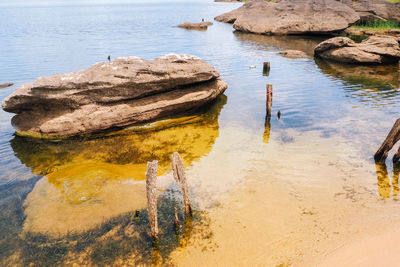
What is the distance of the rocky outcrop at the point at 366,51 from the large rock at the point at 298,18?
1309 centimetres

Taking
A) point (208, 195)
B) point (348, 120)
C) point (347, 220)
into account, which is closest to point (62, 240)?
point (208, 195)

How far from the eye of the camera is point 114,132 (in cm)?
1600

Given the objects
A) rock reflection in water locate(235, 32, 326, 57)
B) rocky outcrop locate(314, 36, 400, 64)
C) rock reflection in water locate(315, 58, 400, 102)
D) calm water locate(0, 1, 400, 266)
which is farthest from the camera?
rock reflection in water locate(235, 32, 326, 57)

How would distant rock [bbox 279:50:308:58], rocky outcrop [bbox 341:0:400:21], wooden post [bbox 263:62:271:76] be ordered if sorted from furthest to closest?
1. rocky outcrop [bbox 341:0:400:21]
2. distant rock [bbox 279:50:308:58]
3. wooden post [bbox 263:62:271:76]

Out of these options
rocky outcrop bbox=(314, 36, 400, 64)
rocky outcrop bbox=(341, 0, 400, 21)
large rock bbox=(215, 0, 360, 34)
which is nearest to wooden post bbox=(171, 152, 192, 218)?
rocky outcrop bbox=(314, 36, 400, 64)

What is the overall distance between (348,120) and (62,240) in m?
16.1

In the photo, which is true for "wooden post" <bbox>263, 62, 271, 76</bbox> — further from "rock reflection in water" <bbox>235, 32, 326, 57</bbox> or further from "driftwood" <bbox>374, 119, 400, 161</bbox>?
"driftwood" <bbox>374, 119, 400, 161</bbox>

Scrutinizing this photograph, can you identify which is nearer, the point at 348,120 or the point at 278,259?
the point at 278,259

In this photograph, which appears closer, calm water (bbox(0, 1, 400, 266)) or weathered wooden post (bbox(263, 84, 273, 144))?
calm water (bbox(0, 1, 400, 266))

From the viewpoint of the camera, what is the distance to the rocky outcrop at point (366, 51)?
94.5 feet

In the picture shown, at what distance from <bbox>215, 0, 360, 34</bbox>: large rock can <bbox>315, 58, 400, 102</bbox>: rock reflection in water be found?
1431 cm

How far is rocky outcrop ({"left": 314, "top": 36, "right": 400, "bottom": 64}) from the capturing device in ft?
94.5

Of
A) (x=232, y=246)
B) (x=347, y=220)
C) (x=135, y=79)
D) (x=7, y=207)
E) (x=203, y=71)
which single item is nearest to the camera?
(x=232, y=246)

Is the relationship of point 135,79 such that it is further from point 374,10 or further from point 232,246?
point 374,10
